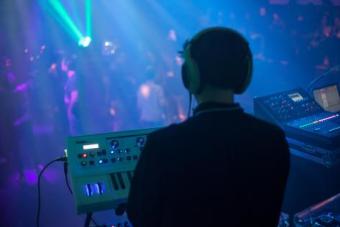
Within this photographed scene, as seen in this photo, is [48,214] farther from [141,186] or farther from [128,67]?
[128,67]

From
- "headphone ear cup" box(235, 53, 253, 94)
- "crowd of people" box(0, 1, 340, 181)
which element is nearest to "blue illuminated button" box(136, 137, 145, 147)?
"headphone ear cup" box(235, 53, 253, 94)

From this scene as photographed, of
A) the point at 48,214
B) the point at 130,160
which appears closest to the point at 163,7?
the point at 48,214

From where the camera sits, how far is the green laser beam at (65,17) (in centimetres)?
813

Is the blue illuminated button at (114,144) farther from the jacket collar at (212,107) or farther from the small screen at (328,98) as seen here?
the small screen at (328,98)

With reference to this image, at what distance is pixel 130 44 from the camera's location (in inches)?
366

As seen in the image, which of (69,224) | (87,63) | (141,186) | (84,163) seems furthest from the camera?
(87,63)

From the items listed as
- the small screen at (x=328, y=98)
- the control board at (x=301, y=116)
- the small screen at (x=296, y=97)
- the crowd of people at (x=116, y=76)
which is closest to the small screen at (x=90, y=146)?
the control board at (x=301, y=116)

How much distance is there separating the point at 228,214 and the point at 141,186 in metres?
0.27

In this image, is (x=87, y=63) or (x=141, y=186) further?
(x=87, y=63)

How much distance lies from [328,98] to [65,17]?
657cm

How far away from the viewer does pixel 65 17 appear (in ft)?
27.6

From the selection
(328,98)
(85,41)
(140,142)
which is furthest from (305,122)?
(85,41)

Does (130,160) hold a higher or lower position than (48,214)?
higher

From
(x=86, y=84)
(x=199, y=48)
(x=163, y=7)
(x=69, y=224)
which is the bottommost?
(x=69, y=224)
